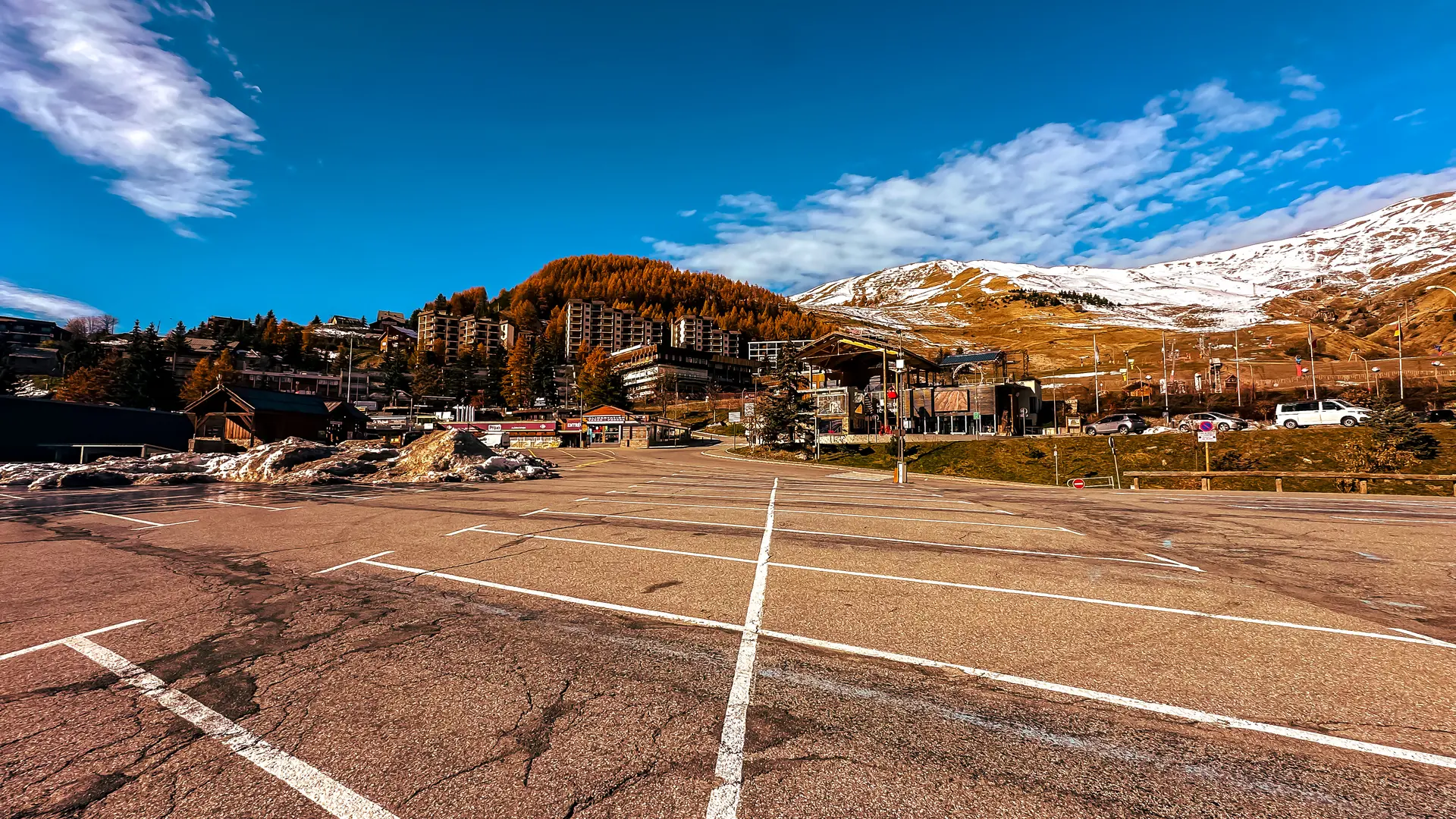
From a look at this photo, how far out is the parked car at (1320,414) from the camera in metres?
33.8

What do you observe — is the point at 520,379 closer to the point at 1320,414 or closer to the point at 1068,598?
the point at 1320,414

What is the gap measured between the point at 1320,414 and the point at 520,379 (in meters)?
123

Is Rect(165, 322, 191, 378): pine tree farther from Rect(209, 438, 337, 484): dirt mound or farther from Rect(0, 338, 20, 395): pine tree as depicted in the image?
Rect(209, 438, 337, 484): dirt mound

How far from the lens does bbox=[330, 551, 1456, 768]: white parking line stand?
141 inches

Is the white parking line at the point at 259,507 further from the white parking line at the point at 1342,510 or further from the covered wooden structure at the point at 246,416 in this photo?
the covered wooden structure at the point at 246,416

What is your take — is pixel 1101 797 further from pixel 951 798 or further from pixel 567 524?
pixel 567 524

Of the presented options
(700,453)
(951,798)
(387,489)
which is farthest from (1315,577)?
(700,453)

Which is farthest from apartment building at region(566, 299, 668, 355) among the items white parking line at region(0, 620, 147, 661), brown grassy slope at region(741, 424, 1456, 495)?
white parking line at region(0, 620, 147, 661)

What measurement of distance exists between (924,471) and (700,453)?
90.4 ft

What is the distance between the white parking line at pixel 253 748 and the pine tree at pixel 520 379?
4801 inches

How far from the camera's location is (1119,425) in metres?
44.5

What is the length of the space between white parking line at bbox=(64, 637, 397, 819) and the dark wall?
44947mm

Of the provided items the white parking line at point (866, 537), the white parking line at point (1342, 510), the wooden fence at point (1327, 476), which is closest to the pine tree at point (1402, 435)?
the wooden fence at point (1327, 476)

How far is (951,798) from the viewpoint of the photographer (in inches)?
122
